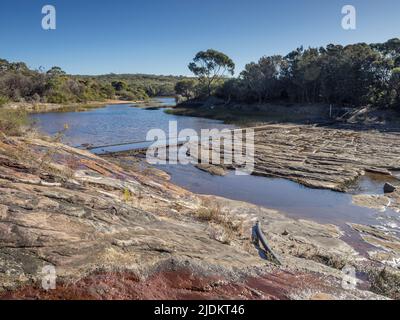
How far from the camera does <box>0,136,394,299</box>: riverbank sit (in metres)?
3.70

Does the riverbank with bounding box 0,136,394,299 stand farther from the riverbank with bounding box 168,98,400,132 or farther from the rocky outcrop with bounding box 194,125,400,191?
the riverbank with bounding box 168,98,400,132

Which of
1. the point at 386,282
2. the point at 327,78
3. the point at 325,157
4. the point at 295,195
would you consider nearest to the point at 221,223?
the point at 386,282

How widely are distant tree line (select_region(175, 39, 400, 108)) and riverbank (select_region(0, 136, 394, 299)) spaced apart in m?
39.2

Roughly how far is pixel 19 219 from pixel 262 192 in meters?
9.78

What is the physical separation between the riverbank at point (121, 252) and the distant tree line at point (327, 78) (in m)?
39.2

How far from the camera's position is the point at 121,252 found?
4.24 meters

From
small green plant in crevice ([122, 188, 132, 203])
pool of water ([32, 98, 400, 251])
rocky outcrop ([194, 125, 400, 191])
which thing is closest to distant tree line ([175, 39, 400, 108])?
rocky outcrop ([194, 125, 400, 191])

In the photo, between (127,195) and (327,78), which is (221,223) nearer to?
(127,195)

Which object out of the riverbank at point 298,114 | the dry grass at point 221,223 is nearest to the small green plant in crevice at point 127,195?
the dry grass at point 221,223

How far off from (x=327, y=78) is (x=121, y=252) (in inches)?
1754

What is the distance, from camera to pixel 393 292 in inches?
211

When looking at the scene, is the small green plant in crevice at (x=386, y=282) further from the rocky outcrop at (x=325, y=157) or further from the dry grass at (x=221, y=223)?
the rocky outcrop at (x=325, y=157)
